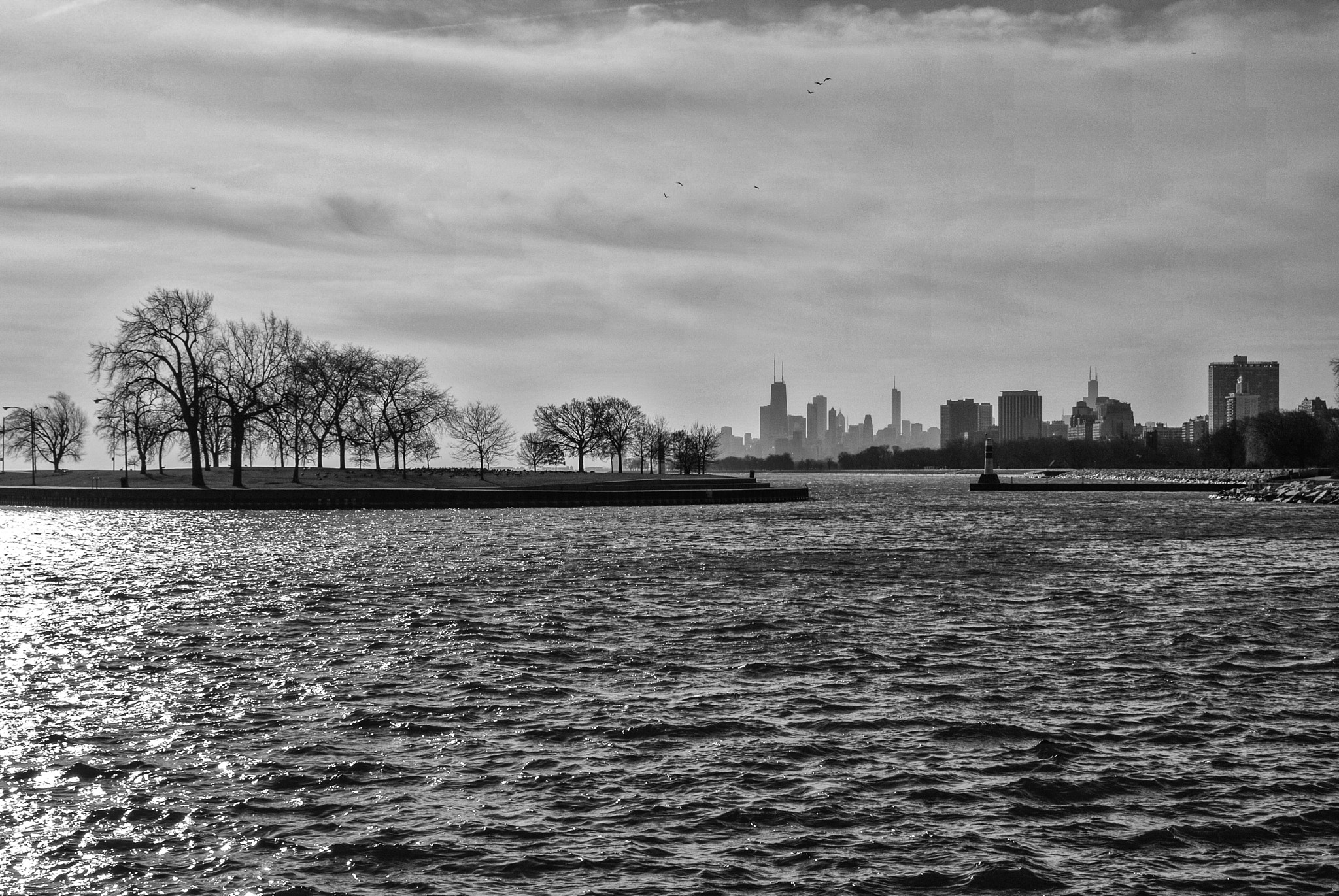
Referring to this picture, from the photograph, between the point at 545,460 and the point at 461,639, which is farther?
the point at 545,460

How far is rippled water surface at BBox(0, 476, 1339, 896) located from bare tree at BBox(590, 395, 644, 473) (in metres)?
131

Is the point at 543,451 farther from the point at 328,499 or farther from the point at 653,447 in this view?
the point at 328,499

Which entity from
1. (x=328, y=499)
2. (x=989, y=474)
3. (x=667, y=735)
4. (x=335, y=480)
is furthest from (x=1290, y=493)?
(x=667, y=735)

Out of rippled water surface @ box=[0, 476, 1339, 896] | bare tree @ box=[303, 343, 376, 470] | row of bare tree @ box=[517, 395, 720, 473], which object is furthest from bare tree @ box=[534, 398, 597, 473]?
rippled water surface @ box=[0, 476, 1339, 896]

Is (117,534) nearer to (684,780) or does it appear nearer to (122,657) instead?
(122,657)

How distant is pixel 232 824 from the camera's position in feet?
39.0

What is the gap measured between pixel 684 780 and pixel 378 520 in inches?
2384

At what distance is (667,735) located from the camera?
15820 millimetres

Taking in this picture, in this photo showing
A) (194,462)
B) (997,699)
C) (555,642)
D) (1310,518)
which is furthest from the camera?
(194,462)

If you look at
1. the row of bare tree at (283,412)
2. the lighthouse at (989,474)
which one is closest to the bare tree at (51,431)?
the row of bare tree at (283,412)

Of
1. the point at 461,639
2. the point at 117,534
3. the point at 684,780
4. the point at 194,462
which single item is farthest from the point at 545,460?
the point at 684,780

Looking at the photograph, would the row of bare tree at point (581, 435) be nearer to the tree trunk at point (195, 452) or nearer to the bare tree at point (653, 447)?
the bare tree at point (653, 447)

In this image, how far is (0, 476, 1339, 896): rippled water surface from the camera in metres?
11.0

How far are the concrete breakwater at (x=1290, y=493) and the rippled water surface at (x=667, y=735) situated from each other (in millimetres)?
72834
